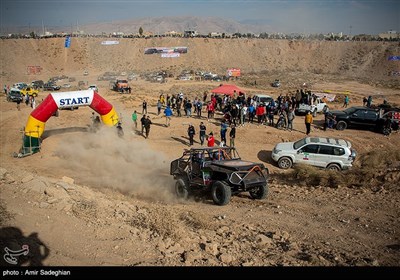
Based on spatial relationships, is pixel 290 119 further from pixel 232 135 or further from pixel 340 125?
pixel 232 135

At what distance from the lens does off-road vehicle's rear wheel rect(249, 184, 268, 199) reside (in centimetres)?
1222

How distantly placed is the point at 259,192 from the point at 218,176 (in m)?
1.53

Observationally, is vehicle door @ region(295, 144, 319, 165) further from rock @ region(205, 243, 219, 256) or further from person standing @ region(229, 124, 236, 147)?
rock @ region(205, 243, 219, 256)

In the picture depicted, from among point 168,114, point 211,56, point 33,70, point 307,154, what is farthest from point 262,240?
point 211,56

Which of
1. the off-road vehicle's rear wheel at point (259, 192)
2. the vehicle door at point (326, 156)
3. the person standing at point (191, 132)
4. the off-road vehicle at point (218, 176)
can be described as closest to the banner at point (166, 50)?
the person standing at point (191, 132)

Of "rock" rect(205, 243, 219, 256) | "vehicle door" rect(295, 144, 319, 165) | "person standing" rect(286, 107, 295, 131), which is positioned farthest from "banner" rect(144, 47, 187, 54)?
"rock" rect(205, 243, 219, 256)

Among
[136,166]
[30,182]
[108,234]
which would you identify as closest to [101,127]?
[136,166]

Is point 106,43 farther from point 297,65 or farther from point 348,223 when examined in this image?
point 348,223

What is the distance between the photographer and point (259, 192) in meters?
12.4

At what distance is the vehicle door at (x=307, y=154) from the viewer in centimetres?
1703

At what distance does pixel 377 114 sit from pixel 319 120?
4.41 meters

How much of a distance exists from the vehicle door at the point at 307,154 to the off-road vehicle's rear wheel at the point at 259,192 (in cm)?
555

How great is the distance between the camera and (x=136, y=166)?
17328 millimetres

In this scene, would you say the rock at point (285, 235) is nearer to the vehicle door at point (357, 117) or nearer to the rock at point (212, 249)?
the rock at point (212, 249)
